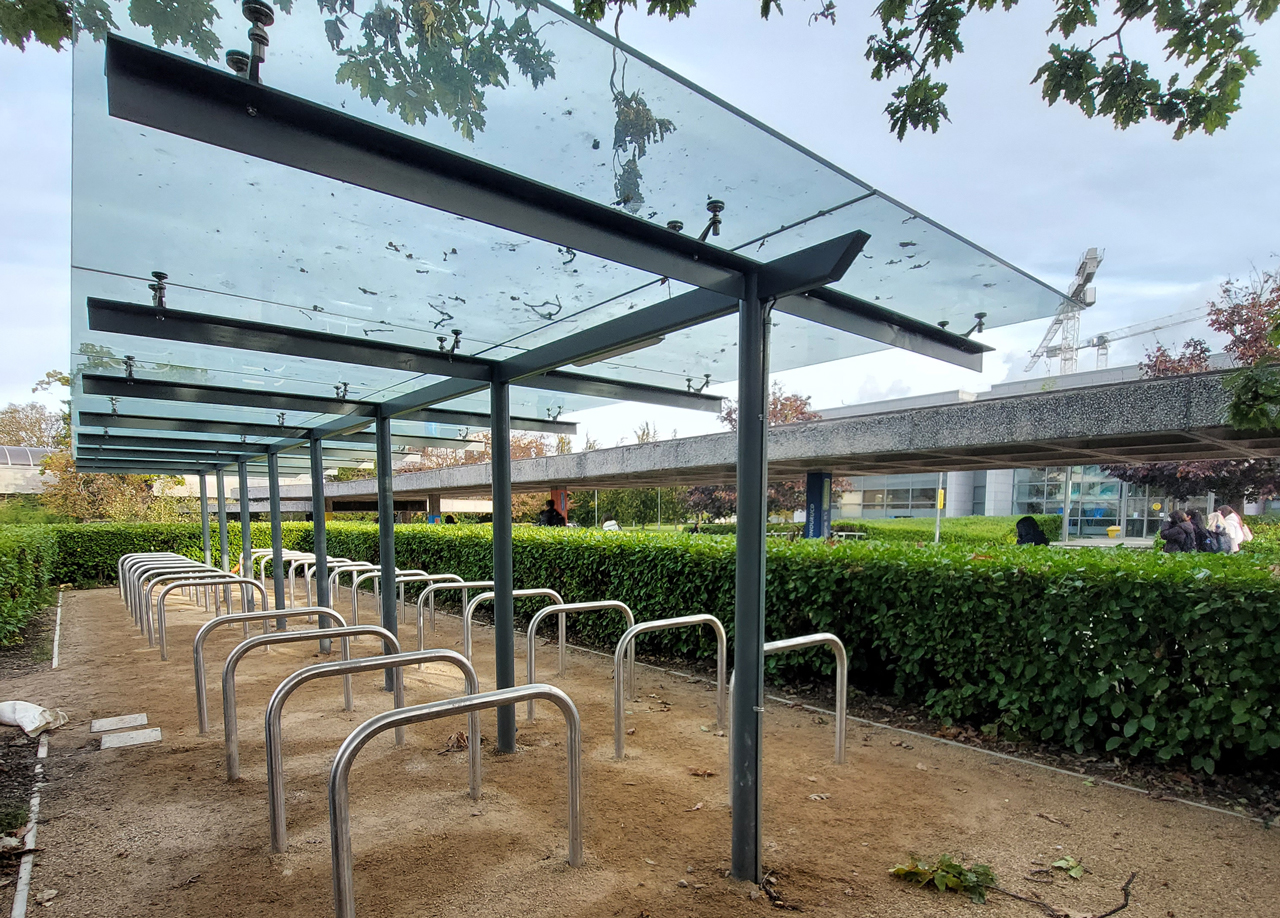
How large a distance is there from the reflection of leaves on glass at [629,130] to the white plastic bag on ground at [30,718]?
228 inches

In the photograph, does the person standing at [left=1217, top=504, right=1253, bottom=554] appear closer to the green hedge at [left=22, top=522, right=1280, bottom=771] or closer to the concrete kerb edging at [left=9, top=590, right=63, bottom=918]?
the green hedge at [left=22, top=522, right=1280, bottom=771]

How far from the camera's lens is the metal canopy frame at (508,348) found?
1824 mm

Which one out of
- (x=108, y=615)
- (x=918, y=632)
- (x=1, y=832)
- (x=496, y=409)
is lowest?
(x=108, y=615)

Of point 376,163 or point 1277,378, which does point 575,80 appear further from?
point 1277,378

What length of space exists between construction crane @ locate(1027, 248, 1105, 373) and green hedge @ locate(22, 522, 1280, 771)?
5.53ft

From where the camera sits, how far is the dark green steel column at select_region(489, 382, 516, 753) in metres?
4.50

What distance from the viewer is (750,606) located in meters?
2.94

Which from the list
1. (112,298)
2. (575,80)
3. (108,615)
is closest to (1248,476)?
(575,80)

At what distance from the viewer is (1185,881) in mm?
2943

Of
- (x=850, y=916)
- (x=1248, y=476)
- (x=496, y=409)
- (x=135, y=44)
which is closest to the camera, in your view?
(x=135, y=44)

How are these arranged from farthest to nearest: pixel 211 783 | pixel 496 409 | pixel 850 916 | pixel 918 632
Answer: pixel 918 632
pixel 496 409
pixel 211 783
pixel 850 916

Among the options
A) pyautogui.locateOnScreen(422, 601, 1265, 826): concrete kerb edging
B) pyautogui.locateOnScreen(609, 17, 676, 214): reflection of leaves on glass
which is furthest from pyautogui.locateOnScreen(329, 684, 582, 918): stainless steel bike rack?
pyautogui.locateOnScreen(422, 601, 1265, 826): concrete kerb edging

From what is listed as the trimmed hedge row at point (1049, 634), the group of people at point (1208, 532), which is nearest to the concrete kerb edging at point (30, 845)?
the trimmed hedge row at point (1049, 634)

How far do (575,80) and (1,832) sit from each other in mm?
4488
